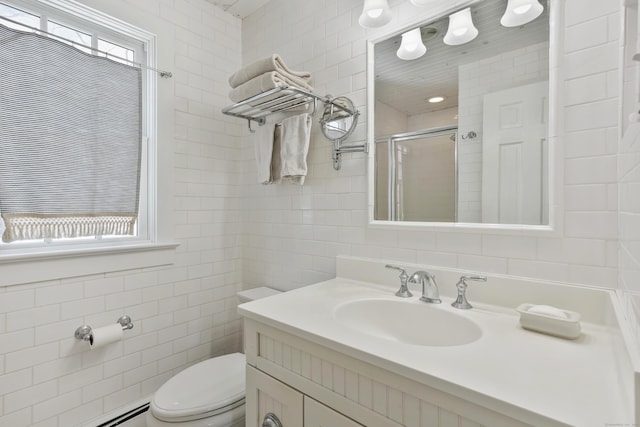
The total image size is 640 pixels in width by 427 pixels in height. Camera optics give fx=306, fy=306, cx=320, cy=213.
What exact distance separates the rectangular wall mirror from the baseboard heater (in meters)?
1.50

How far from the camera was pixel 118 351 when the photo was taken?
1505 millimetres

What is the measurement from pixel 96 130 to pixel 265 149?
776 millimetres

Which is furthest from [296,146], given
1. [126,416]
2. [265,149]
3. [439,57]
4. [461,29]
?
[126,416]

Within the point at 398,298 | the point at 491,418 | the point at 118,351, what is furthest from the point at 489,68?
the point at 118,351

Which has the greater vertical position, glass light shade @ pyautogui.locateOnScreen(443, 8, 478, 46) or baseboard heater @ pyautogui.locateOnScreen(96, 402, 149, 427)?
glass light shade @ pyautogui.locateOnScreen(443, 8, 478, 46)

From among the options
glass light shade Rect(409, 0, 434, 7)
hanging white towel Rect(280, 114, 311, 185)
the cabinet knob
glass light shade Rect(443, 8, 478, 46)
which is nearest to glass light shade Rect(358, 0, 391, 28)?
glass light shade Rect(409, 0, 434, 7)

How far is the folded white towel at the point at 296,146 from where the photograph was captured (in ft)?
4.88

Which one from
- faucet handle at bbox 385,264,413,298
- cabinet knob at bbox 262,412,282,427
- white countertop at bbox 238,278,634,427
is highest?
faucet handle at bbox 385,264,413,298

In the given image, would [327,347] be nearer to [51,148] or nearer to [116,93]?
[51,148]

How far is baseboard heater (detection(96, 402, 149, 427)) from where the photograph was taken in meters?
1.44

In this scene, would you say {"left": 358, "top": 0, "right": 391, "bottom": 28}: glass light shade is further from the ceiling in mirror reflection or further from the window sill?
the window sill

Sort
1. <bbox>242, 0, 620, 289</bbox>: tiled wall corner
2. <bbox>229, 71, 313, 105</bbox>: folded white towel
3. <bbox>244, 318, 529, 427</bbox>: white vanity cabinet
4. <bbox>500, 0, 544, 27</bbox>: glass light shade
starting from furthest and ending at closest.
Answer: <bbox>229, 71, 313, 105</bbox>: folded white towel < <bbox>500, 0, 544, 27</bbox>: glass light shade < <bbox>242, 0, 620, 289</bbox>: tiled wall corner < <bbox>244, 318, 529, 427</bbox>: white vanity cabinet

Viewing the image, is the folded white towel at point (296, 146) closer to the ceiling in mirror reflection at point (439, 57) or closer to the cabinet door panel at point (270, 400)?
the ceiling in mirror reflection at point (439, 57)

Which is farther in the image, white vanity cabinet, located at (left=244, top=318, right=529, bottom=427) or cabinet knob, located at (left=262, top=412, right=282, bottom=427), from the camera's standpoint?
cabinet knob, located at (left=262, top=412, right=282, bottom=427)
